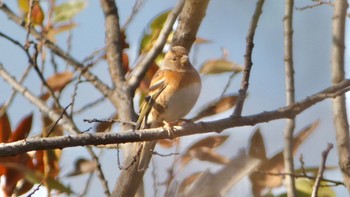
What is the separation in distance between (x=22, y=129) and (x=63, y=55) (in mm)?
1357

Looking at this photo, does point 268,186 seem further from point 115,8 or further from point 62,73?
point 115,8

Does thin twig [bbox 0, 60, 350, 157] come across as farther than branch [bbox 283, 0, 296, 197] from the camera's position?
No

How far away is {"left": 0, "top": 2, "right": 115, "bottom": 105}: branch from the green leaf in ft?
0.50

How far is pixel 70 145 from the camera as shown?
2578 millimetres

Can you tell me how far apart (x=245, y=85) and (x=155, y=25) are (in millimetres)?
1336

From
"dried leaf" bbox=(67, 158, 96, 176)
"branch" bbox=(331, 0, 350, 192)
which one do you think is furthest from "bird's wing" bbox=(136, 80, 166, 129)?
"branch" bbox=(331, 0, 350, 192)

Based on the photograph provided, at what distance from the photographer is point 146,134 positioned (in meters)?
2.69

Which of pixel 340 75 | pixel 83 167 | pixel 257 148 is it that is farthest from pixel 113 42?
pixel 257 148

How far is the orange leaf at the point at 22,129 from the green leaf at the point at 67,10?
54.6 inches

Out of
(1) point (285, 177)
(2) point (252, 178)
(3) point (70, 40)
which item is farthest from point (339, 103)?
(3) point (70, 40)

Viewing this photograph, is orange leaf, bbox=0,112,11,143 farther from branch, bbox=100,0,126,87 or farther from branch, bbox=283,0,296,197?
branch, bbox=283,0,296,197

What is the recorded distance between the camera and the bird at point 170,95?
3.68 m

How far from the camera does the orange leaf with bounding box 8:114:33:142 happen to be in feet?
9.89

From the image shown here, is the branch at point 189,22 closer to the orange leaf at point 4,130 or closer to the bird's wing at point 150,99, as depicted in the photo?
the bird's wing at point 150,99
